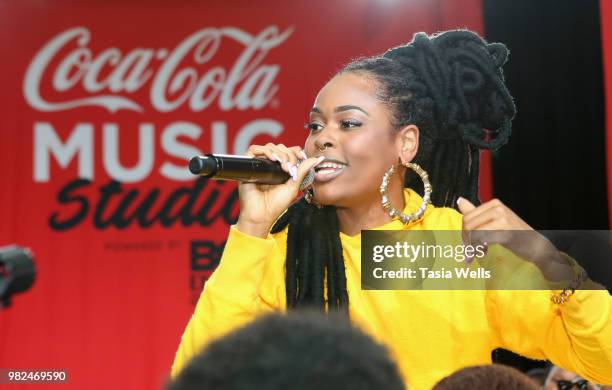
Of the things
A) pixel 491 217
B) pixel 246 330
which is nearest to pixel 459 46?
pixel 491 217

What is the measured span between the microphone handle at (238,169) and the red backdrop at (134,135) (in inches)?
90.4

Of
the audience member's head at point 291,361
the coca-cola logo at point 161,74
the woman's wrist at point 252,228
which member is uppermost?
the coca-cola logo at point 161,74

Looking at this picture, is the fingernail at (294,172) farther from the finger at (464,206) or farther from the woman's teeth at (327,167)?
the finger at (464,206)

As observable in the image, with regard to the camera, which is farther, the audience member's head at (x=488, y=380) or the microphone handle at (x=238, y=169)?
the microphone handle at (x=238, y=169)

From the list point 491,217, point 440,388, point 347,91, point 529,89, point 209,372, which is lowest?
point 440,388

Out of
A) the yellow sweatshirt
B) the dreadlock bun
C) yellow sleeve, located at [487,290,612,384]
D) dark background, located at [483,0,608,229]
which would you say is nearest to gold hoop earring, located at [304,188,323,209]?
the yellow sweatshirt

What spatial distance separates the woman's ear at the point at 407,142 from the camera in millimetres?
2174

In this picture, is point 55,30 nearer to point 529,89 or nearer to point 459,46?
point 529,89

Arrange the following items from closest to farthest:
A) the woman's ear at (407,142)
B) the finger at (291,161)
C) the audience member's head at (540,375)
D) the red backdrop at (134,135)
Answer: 1. the finger at (291,161)
2. the woman's ear at (407,142)
3. the audience member's head at (540,375)
4. the red backdrop at (134,135)

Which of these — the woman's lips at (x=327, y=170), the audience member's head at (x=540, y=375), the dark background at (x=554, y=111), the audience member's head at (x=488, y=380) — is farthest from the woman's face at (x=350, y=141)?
the dark background at (x=554, y=111)

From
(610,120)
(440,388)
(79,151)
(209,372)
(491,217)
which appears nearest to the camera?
(209,372)

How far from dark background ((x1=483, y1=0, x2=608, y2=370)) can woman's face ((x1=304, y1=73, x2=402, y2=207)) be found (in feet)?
6.53

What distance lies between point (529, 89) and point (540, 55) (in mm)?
140

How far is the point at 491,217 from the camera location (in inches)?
72.8
